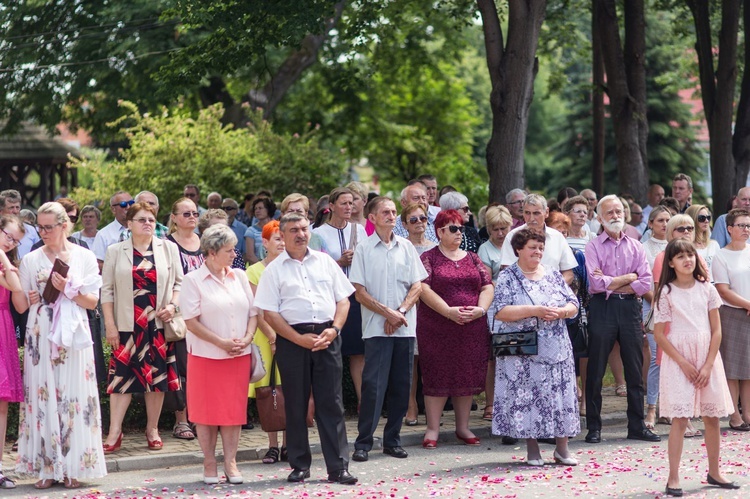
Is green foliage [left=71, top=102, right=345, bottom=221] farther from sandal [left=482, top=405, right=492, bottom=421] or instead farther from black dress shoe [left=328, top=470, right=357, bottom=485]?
black dress shoe [left=328, top=470, right=357, bottom=485]

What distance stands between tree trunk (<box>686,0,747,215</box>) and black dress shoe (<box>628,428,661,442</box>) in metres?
9.64

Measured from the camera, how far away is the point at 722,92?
20594mm

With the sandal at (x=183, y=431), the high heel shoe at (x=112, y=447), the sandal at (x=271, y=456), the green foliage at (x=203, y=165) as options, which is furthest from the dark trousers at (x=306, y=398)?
the green foliage at (x=203, y=165)

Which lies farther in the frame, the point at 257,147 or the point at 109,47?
the point at 109,47

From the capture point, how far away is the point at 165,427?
11672 millimetres

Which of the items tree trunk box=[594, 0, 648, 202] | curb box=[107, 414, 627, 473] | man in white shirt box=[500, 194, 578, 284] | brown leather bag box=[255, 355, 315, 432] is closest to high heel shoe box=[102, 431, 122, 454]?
curb box=[107, 414, 627, 473]

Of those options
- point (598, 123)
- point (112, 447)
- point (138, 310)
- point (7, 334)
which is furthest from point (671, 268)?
point (598, 123)

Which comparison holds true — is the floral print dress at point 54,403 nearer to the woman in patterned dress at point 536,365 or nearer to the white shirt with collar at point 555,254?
the woman in patterned dress at point 536,365

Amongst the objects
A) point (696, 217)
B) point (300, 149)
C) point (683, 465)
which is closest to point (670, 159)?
point (300, 149)

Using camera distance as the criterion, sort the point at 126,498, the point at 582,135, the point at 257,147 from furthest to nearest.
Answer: the point at 582,135 → the point at 257,147 → the point at 126,498

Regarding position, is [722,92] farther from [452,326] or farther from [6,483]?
[6,483]

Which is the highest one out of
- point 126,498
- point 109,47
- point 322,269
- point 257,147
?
point 109,47

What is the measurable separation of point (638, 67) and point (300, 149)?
6985 mm

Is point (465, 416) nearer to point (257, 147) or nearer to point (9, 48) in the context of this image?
point (257, 147)
